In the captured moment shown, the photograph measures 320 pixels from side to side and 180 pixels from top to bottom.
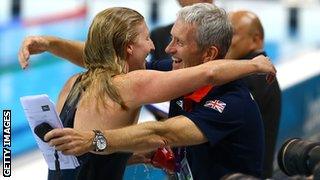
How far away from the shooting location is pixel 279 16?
14289mm

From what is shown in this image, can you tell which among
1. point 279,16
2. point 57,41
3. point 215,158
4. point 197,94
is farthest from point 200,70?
point 279,16

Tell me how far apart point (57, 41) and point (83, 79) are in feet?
2.03

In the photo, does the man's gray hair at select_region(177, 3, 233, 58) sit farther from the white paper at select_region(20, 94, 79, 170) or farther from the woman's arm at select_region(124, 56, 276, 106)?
the white paper at select_region(20, 94, 79, 170)

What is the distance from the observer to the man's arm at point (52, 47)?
3.44m

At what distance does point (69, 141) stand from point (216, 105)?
20.6 inches

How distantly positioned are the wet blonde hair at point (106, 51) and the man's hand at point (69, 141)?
20cm

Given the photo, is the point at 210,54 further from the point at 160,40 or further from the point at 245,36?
the point at 160,40

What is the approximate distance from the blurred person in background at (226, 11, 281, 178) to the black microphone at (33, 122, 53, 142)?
1.33 metres

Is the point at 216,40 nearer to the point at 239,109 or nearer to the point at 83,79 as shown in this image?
the point at 239,109

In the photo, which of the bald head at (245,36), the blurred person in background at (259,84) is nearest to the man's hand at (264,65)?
the blurred person in background at (259,84)

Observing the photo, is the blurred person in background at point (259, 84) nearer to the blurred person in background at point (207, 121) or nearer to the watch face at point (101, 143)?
the blurred person in background at point (207, 121)
